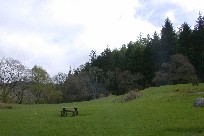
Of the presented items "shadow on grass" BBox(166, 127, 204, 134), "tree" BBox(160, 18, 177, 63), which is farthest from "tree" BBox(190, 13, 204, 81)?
"shadow on grass" BBox(166, 127, 204, 134)

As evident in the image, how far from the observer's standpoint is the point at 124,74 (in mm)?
94938

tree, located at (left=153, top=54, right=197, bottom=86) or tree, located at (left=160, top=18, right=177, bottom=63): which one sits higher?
tree, located at (left=160, top=18, right=177, bottom=63)

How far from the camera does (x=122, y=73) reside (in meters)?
96.1

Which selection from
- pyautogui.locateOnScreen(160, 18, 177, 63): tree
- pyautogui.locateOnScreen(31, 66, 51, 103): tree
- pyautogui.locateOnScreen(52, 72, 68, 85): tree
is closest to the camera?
pyautogui.locateOnScreen(160, 18, 177, 63): tree

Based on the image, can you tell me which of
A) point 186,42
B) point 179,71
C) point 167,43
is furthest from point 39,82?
point 186,42

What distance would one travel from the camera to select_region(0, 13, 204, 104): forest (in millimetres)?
81438

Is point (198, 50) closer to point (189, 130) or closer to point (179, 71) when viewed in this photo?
point (179, 71)

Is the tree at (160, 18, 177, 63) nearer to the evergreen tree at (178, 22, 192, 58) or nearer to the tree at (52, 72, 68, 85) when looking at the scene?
the evergreen tree at (178, 22, 192, 58)

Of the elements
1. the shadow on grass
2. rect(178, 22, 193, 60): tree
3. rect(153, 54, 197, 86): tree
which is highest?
rect(178, 22, 193, 60): tree

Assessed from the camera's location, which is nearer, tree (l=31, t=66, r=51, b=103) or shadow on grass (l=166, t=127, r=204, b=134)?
shadow on grass (l=166, t=127, r=204, b=134)

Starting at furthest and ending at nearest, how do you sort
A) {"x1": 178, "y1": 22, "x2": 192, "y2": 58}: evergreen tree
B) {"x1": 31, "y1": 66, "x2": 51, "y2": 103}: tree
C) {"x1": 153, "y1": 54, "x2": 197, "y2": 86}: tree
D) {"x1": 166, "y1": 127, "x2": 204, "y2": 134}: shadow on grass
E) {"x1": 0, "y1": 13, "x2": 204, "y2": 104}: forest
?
{"x1": 31, "y1": 66, "x2": 51, "y2": 103}: tree, {"x1": 178, "y1": 22, "x2": 192, "y2": 58}: evergreen tree, {"x1": 0, "y1": 13, "x2": 204, "y2": 104}: forest, {"x1": 153, "y1": 54, "x2": 197, "y2": 86}: tree, {"x1": 166, "y1": 127, "x2": 204, "y2": 134}: shadow on grass

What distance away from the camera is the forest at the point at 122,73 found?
81438mm

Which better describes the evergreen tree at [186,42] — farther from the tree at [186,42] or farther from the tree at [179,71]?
the tree at [179,71]

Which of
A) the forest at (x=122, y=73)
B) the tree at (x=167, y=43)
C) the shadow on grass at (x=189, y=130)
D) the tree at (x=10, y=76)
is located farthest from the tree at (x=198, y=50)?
the shadow on grass at (x=189, y=130)
